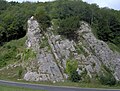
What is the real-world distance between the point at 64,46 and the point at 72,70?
7.56 m

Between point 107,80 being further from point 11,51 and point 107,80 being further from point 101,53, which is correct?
point 11,51

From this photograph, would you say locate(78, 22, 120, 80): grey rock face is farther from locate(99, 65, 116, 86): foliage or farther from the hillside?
locate(99, 65, 116, 86): foliage

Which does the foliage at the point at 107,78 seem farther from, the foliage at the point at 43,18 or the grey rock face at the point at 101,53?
the foliage at the point at 43,18

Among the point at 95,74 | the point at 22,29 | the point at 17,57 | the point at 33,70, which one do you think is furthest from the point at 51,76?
the point at 22,29

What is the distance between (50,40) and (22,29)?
16.9 meters

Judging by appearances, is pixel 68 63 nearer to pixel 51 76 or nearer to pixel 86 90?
pixel 51 76

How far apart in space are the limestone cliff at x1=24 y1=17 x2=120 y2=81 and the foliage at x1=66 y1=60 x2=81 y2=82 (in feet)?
2.68

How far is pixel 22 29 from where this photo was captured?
7438 centimetres

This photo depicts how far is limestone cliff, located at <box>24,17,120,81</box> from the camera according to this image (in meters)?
52.8

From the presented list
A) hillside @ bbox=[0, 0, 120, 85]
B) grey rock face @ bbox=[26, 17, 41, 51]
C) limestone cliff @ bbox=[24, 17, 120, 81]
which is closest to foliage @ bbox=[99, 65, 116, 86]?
hillside @ bbox=[0, 0, 120, 85]

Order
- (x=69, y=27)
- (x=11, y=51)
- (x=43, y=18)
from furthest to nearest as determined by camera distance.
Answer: (x=43, y=18), (x=11, y=51), (x=69, y=27)

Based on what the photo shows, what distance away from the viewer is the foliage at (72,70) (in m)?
50.8

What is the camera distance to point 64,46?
58.1m

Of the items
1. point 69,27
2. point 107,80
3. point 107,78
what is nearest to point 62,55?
point 69,27
